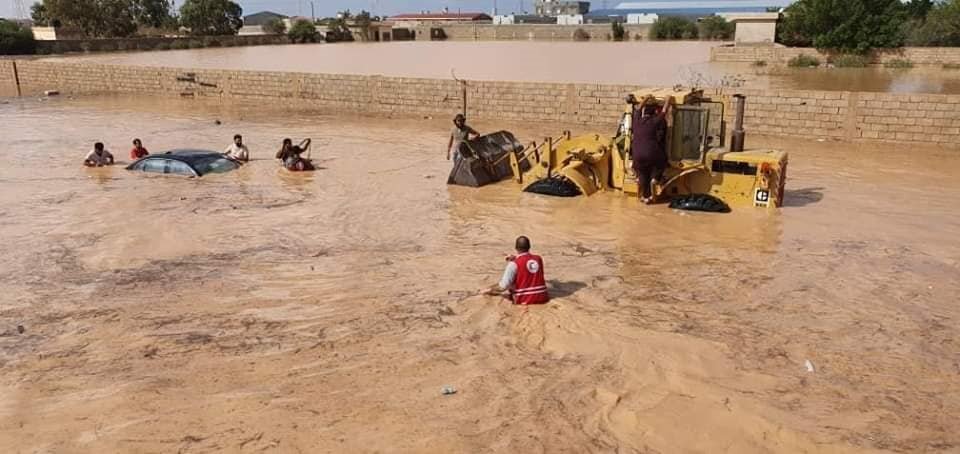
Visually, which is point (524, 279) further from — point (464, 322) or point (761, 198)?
point (761, 198)

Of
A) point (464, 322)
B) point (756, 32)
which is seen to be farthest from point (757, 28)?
point (464, 322)

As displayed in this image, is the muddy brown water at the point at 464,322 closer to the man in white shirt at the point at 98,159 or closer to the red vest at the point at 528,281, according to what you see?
the red vest at the point at 528,281

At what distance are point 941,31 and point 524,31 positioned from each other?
5477cm


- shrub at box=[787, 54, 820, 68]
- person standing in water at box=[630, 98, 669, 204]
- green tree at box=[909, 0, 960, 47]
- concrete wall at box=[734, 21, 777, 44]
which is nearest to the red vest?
person standing in water at box=[630, 98, 669, 204]

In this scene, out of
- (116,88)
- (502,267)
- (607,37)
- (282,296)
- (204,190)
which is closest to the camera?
(282,296)

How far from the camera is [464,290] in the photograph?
927 centimetres

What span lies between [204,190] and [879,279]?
11849 mm

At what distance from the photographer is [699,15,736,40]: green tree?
79.1 metres

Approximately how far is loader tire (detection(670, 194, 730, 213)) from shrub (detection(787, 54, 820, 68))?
39.1 metres

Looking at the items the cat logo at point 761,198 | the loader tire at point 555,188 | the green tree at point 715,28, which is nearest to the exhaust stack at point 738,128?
the cat logo at point 761,198

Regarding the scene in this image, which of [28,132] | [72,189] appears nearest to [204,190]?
[72,189]

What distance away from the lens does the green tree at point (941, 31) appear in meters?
48.8

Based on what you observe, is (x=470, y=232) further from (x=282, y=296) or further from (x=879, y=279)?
(x=879, y=279)

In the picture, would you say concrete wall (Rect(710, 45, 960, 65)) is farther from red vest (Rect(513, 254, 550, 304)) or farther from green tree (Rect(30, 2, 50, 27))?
green tree (Rect(30, 2, 50, 27))
